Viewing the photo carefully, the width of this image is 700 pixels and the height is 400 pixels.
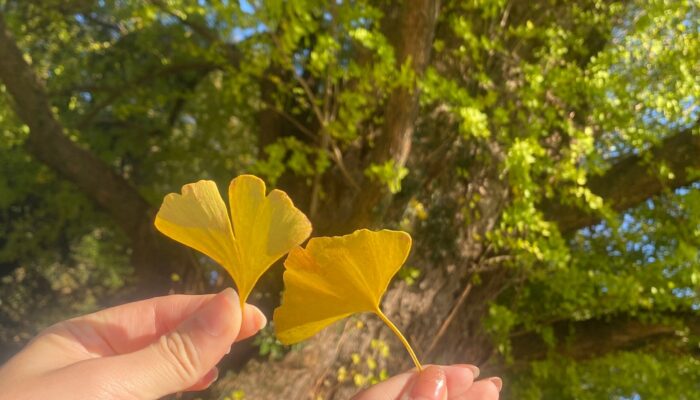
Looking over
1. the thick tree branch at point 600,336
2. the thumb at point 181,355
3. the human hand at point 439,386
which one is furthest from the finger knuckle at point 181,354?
the thick tree branch at point 600,336

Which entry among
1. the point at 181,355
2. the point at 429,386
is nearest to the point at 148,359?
the point at 181,355

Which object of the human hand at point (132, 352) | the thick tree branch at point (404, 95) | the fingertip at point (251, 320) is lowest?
the human hand at point (132, 352)

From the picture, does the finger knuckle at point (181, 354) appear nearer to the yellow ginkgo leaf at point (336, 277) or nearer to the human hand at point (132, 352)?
the human hand at point (132, 352)

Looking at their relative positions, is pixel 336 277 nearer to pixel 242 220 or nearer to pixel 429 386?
pixel 242 220

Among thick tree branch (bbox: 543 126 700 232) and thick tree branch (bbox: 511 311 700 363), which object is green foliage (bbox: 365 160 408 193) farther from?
thick tree branch (bbox: 511 311 700 363)

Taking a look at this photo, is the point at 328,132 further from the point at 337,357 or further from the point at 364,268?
the point at 364,268

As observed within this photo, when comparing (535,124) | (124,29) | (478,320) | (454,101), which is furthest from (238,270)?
(124,29)

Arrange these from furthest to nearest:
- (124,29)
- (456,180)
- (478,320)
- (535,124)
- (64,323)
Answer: (124,29), (478,320), (456,180), (535,124), (64,323)
